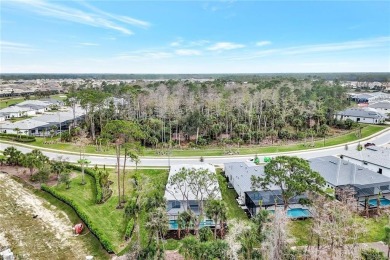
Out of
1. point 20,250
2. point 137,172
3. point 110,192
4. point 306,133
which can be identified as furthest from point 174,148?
point 20,250

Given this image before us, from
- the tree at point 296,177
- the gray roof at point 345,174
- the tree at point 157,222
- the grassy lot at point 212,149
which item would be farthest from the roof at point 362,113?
the tree at point 157,222

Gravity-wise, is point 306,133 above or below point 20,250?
above

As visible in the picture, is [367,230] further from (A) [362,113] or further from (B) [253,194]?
(A) [362,113]

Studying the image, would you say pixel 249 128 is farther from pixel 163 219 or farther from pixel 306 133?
pixel 163 219

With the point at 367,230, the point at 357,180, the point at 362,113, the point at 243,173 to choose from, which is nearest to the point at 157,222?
the point at 243,173

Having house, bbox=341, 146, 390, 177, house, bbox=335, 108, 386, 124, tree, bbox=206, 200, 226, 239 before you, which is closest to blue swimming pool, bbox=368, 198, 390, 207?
house, bbox=341, 146, 390, 177

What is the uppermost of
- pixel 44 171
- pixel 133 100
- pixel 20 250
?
pixel 133 100

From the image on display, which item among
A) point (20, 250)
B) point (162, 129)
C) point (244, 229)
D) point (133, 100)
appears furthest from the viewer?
point (133, 100)
